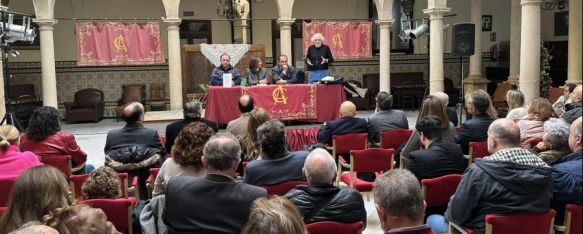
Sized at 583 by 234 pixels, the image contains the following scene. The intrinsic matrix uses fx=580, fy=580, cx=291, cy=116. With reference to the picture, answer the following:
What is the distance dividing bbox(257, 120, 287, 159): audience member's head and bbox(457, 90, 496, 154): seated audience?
2.31m

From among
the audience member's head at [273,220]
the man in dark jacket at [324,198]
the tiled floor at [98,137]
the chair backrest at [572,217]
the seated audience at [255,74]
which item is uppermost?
the seated audience at [255,74]

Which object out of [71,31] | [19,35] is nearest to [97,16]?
[71,31]

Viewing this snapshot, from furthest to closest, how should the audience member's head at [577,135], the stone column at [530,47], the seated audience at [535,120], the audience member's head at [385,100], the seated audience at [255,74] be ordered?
the stone column at [530,47] < the seated audience at [255,74] < the audience member's head at [385,100] < the seated audience at [535,120] < the audience member's head at [577,135]

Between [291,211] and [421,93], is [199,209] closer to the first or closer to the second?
[291,211]

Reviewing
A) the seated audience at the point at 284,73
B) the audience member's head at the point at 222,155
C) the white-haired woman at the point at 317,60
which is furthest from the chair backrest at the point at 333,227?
the white-haired woman at the point at 317,60

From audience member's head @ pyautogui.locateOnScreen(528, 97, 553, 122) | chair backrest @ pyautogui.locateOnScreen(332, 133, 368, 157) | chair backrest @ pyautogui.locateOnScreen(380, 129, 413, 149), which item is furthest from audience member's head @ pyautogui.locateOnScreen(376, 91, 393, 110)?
audience member's head @ pyautogui.locateOnScreen(528, 97, 553, 122)

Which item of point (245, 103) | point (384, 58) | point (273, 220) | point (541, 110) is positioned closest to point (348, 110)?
point (245, 103)

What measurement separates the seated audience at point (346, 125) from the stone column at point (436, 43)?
19.2 feet

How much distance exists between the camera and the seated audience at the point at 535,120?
17.9 ft

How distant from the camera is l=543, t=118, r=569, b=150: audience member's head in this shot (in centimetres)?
393

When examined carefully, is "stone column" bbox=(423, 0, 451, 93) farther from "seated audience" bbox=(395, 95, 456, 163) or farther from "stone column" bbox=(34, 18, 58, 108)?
"stone column" bbox=(34, 18, 58, 108)

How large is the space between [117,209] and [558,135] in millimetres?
2929

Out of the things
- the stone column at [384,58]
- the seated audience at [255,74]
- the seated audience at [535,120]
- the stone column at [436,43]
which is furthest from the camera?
the stone column at [384,58]

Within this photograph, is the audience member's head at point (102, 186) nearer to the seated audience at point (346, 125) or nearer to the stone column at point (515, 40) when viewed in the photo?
the seated audience at point (346, 125)
